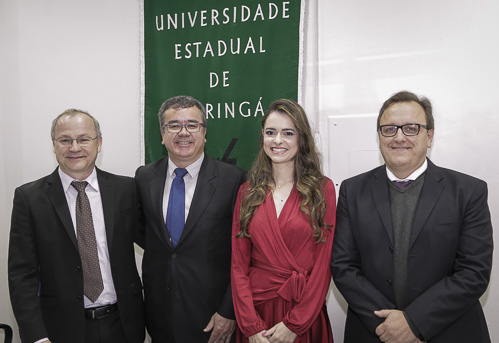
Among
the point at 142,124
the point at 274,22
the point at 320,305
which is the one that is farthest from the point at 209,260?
the point at 274,22

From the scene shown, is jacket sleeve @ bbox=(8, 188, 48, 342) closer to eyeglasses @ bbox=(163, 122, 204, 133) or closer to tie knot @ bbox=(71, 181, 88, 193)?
tie knot @ bbox=(71, 181, 88, 193)

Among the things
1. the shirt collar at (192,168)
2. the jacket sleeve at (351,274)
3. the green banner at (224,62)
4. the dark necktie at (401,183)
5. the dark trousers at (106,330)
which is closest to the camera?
the jacket sleeve at (351,274)

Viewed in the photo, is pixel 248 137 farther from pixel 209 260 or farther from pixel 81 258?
pixel 81 258

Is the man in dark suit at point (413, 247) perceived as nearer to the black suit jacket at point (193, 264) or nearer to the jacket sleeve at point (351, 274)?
the jacket sleeve at point (351, 274)

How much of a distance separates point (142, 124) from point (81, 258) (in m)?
1.36

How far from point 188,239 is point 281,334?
65 cm

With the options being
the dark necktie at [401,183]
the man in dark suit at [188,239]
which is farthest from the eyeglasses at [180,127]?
the dark necktie at [401,183]

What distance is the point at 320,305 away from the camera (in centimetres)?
188

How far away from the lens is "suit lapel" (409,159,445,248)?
69.4 inches

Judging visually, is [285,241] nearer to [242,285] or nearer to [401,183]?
[242,285]

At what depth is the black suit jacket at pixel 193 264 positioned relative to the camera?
6.76 feet

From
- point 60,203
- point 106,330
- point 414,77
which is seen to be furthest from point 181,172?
point 414,77

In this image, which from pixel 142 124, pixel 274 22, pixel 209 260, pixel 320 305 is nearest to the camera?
pixel 320 305

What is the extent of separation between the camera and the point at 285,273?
189 centimetres
